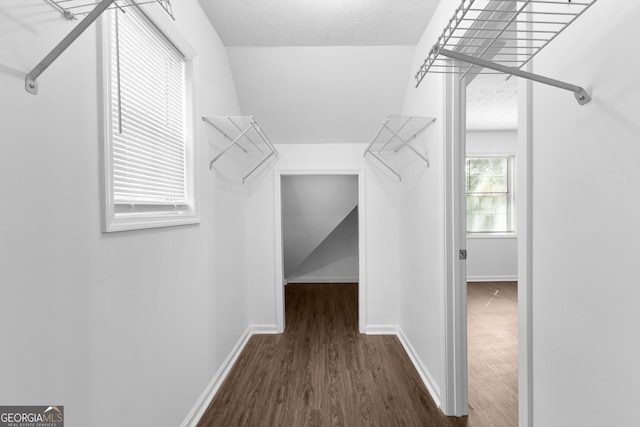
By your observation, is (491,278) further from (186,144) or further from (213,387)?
(186,144)

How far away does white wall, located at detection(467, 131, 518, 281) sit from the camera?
5.07m

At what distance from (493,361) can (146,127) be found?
9.46ft

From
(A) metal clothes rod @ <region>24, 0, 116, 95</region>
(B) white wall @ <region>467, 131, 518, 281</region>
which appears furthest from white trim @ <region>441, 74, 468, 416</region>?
(B) white wall @ <region>467, 131, 518, 281</region>

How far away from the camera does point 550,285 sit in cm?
96

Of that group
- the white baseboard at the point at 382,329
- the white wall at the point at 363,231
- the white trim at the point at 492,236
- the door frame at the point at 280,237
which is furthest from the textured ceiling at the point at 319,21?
the white trim at the point at 492,236

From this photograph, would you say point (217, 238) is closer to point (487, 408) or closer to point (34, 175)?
point (34, 175)

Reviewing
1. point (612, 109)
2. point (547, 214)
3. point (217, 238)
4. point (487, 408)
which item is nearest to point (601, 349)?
point (547, 214)

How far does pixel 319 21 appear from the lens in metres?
2.13

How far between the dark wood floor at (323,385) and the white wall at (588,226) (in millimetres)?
1094

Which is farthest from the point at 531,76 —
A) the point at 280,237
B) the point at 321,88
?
the point at 280,237

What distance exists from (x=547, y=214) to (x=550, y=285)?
0.72 ft

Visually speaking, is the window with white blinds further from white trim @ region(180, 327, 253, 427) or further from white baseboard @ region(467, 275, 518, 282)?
white baseboard @ region(467, 275, 518, 282)

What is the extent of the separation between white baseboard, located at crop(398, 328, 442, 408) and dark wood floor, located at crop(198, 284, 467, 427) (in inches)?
1.4

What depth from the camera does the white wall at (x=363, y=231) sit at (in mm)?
3135
